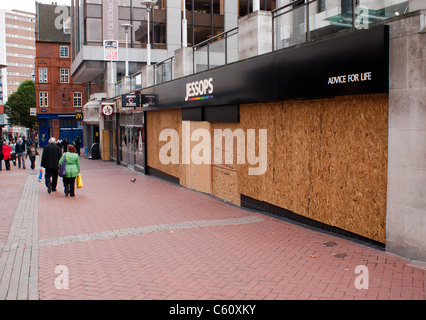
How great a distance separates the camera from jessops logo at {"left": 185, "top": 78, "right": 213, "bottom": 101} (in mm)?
11867

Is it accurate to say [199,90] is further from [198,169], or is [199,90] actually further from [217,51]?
[198,169]

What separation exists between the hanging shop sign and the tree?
74509 millimetres

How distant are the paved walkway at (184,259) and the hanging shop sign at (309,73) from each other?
257 centimetres

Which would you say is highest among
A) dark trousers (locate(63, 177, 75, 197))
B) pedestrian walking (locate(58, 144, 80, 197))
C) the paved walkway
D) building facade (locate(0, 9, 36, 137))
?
building facade (locate(0, 9, 36, 137))

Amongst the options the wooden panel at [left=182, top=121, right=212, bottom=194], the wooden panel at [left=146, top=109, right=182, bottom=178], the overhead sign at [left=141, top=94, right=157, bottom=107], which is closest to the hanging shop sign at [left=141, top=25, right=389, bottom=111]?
the wooden panel at [left=182, top=121, right=212, bottom=194]

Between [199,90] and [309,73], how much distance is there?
546 cm

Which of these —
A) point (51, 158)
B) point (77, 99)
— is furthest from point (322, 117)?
point (77, 99)

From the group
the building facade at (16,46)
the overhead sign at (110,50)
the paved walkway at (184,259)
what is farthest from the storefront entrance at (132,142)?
the building facade at (16,46)

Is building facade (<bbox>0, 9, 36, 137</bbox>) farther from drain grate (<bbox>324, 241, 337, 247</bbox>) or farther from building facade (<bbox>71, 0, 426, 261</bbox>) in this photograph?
drain grate (<bbox>324, 241, 337, 247</bbox>)

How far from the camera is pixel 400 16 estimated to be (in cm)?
594

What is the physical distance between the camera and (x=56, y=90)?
194 ft
